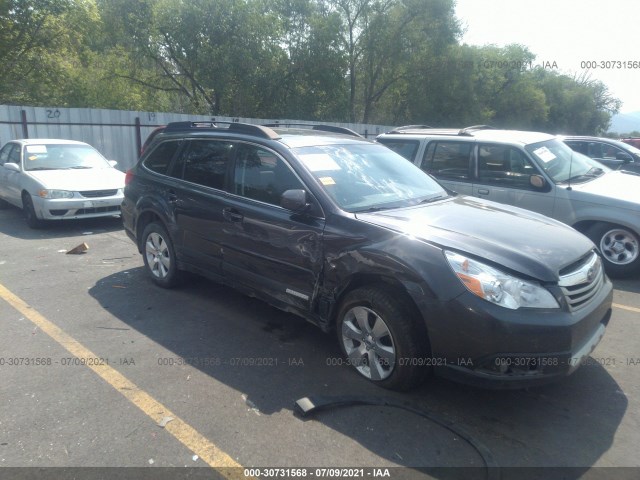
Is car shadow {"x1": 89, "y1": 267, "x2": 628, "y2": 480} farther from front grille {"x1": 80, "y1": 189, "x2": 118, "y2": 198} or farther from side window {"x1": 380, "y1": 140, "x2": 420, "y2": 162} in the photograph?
front grille {"x1": 80, "y1": 189, "x2": 118, "y2": 198}

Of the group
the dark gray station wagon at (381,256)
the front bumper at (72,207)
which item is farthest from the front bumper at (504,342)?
the front bumper at (72,207)

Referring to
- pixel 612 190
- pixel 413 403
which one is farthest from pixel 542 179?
pixel 413 403

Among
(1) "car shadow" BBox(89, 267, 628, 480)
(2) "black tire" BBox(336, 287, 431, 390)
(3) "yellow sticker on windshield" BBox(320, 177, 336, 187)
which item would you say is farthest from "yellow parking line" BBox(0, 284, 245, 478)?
(3) "yellow sticker on windshield" BBox(320, 177, 336, 187)

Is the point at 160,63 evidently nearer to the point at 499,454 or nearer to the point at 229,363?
the point at 229,363

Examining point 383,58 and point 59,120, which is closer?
point 59,120

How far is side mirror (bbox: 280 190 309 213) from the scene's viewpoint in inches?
150

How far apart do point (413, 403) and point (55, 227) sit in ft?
25.4

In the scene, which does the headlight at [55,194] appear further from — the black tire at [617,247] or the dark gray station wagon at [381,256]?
the black tire at [617,247]

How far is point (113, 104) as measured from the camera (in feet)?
83.7

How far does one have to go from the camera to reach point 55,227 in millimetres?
8898

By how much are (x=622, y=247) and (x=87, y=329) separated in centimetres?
610

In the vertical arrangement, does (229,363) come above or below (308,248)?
below

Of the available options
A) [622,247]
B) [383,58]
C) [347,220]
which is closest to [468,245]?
[347,220]

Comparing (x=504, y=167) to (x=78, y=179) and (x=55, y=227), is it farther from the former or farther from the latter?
(x=55, y=227)
